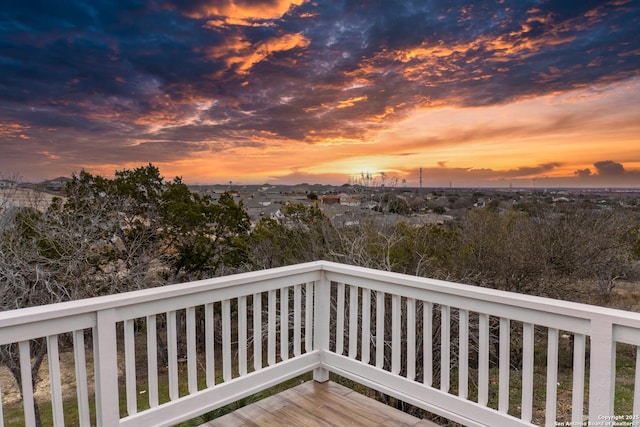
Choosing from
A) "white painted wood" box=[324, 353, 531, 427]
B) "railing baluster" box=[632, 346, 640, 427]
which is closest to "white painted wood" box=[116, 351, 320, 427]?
"white painted wood" box=[324, 353, 531, 427]

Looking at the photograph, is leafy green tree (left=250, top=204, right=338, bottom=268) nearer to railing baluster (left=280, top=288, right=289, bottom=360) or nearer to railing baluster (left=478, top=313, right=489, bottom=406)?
railing baluster (left=280, top=288, right=289, bottom=360)

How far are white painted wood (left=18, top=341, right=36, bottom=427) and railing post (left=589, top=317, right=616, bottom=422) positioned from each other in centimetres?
237

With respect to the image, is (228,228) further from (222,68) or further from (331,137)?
(222,68)

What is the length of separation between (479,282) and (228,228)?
7.66m

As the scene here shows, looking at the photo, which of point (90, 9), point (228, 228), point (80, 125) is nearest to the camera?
point (90, 9)

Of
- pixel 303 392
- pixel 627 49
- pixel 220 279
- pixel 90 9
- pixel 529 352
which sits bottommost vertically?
pixel 303 392

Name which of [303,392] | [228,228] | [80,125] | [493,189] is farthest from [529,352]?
[228,228]

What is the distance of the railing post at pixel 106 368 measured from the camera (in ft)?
6.16

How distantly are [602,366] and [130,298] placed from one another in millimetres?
2184

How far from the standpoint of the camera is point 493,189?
355 inches

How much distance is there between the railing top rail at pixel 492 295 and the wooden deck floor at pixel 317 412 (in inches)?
31.5

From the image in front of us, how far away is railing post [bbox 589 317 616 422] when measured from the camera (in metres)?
1.68

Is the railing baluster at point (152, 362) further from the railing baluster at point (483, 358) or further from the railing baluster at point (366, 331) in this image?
the railing baluster at point (483, 358)

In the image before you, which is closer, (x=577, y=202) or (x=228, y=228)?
(x=577, y=202)
